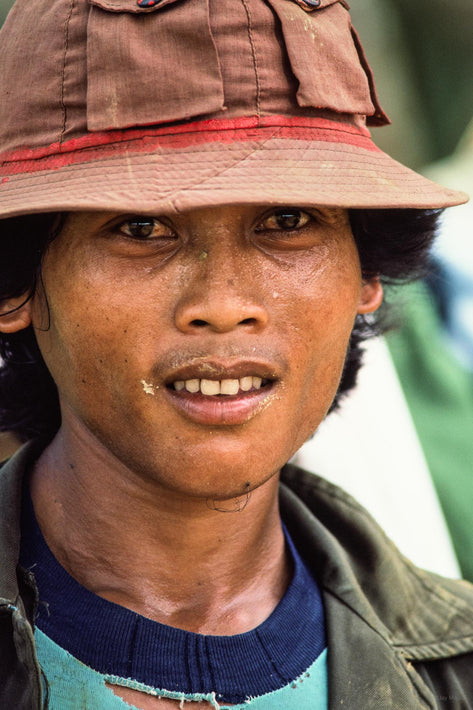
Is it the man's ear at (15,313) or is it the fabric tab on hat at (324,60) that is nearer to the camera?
the fabric tab on hat at (324,60)

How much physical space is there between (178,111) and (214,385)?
0.51 metres

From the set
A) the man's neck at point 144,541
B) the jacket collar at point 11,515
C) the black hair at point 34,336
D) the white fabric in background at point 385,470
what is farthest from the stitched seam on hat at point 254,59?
the white fabric in background at point 385,470

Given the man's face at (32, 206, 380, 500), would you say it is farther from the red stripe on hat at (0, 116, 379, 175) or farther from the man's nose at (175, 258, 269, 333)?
the red stripe on hat at (0, 116, 379, 175)

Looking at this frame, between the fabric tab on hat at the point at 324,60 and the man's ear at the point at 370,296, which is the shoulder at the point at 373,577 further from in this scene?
the fabric tab on hat at the point at 324,60

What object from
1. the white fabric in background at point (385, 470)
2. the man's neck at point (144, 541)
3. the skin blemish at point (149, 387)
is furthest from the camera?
the white fabric in background at point (385, 470)

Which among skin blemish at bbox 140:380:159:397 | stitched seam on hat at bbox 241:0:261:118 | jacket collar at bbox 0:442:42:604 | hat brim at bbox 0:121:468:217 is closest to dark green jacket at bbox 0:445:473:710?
jacket collar at bbox 0:442:42:604

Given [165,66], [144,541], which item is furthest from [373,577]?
[165,66]

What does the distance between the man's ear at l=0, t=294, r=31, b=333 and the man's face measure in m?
0.13

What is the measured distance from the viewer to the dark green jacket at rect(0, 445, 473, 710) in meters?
1.77

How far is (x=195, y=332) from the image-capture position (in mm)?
1700

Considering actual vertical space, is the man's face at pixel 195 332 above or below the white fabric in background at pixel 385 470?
above

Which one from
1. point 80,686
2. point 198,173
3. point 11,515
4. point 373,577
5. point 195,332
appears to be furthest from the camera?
point 373,577

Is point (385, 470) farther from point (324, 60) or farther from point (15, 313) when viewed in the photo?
point (324, 60)

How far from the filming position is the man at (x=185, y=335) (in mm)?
1632
